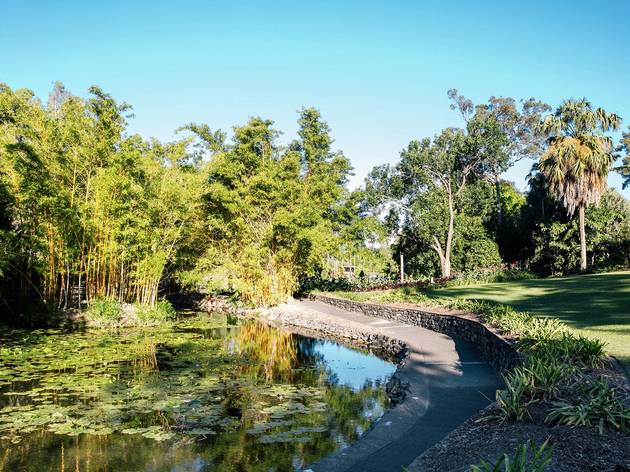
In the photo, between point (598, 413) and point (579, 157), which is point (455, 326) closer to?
point (598, 413)

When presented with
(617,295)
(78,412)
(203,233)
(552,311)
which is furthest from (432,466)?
(203,233)

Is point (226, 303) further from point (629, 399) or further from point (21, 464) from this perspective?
point (629, 399)

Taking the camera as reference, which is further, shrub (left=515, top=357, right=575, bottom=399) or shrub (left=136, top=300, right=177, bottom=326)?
shrub (left=136, top=300, right=177, bottom=326)

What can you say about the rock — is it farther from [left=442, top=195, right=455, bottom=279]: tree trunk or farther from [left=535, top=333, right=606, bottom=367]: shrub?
[left=442, top=195, right=455, bottom=279]: tree trunk

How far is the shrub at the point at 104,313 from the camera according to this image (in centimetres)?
1588

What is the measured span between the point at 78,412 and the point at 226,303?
17.6m

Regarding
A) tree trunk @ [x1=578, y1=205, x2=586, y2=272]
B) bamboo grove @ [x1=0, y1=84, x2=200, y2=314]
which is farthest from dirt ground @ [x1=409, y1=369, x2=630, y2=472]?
tree trunk @ [x1=578, y1=205, x2=586, y2=272]

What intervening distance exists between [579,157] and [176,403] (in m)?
25.4

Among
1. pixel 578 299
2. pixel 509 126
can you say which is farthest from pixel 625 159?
pixel 578 299

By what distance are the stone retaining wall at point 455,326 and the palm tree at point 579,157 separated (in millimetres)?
14143

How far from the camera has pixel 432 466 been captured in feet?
14.5

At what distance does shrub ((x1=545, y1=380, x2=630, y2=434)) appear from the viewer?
460cm

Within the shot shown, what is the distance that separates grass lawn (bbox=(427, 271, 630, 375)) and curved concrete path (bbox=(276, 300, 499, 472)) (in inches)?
87.1

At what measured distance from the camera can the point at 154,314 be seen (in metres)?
17.5
